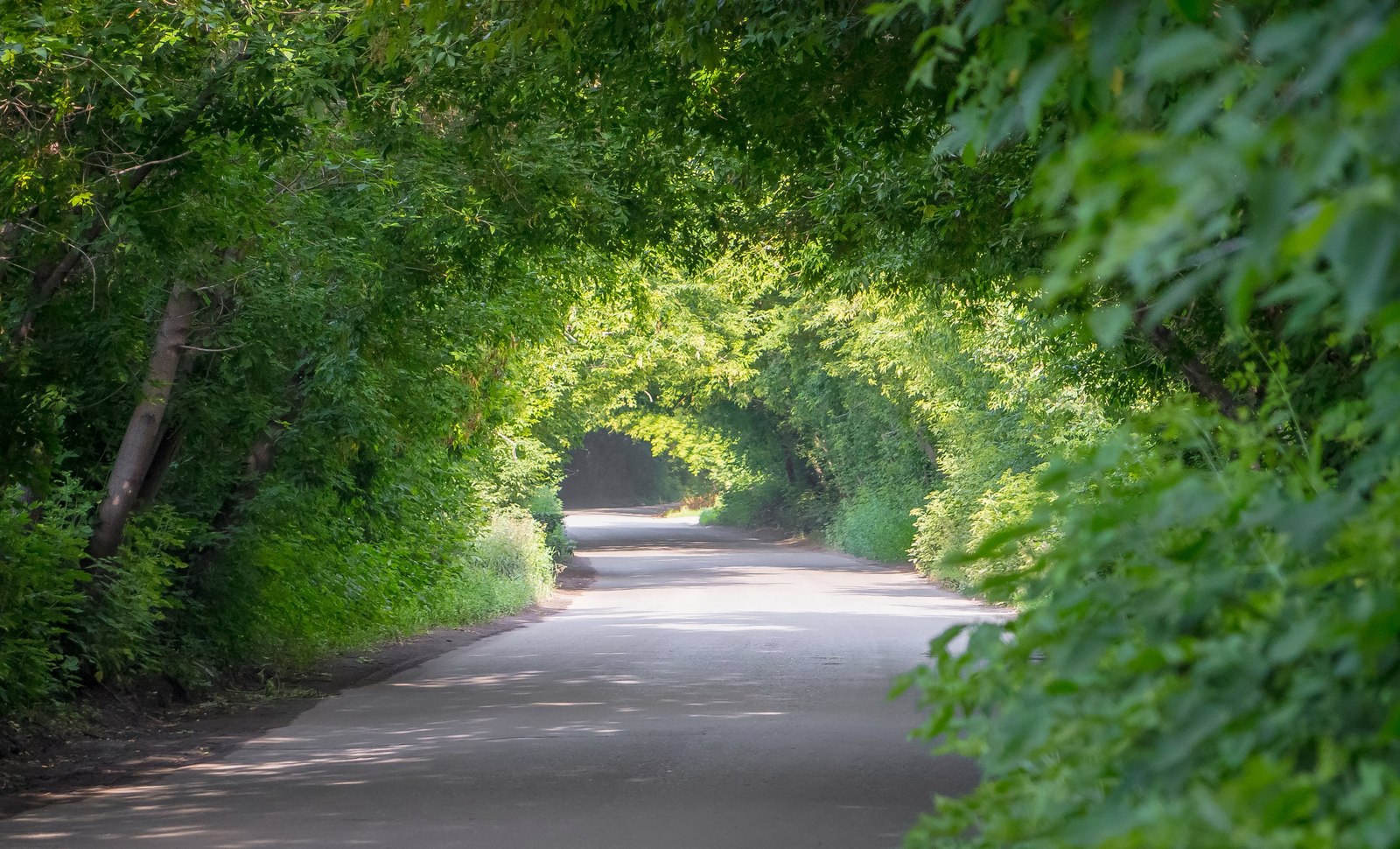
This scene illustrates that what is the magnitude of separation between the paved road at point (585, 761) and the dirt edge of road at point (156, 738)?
333 millimetres

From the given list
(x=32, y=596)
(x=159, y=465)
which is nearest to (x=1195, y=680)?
(x=32, y=596)

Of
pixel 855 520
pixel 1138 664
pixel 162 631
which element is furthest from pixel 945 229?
pixel 855 520

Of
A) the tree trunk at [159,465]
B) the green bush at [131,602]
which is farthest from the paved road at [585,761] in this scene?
the tree trunk at [159,465]

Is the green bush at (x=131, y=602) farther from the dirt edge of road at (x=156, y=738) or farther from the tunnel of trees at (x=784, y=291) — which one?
the dirt edge of road at (x=156, y=738)

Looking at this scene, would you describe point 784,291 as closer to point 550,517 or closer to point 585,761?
point 550,517

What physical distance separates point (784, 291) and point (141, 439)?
49.7 ft

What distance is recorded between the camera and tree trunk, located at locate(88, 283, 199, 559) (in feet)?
42.2

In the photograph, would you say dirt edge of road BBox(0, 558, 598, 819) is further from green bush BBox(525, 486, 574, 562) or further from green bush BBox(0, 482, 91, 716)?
green bush BBox(525, 486, 574, 562)

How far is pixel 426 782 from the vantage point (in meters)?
9.80

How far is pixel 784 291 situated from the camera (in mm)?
26625

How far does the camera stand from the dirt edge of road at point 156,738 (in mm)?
10055

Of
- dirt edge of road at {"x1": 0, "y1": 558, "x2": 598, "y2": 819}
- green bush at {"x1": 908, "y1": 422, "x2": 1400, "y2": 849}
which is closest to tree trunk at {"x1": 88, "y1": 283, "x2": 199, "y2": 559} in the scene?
dirt edge of road at {"x1": 0, "y1": 558, "x2": 598, "y2": 819}

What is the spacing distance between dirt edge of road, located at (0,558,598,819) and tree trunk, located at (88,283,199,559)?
1471mm

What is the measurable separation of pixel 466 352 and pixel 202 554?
3.95 meters
